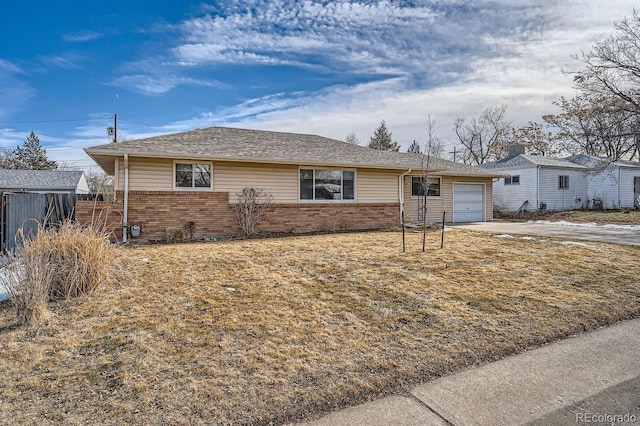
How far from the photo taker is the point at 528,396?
2709mm

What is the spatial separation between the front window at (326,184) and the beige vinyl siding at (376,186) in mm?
339

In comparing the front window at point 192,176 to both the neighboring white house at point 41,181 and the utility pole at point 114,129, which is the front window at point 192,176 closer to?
the neighboring white house at point 41,181

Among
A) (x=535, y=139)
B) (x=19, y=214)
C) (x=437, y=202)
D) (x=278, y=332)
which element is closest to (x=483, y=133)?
(x=535, y=139)

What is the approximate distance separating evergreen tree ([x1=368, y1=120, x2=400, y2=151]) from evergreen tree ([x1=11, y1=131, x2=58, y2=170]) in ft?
121

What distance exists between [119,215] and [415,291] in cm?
893

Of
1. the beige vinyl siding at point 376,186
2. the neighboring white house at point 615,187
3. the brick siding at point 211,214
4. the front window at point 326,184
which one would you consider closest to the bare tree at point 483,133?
the neighboring white house at point 615,187

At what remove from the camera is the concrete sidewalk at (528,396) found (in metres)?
2.44

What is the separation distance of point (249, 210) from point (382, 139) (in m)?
32.3

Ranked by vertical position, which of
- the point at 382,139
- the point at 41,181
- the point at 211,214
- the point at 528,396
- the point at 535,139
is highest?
the point at 382,139

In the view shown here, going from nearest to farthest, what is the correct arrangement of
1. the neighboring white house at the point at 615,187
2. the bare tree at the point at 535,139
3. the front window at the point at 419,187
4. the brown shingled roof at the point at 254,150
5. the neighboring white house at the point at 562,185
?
1. the brown shingled roof at the point at 254,150
2. the front window at the point at 419,187
3. the neighboring white house at the point at 562,185
4. the neighboring white house at the point at 615,187
5. the bare tree at the point at 535,139

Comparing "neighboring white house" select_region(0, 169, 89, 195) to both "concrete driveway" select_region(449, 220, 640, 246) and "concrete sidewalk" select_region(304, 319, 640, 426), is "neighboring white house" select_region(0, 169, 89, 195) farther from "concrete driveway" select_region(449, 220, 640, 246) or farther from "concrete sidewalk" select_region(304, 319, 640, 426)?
"concrete sidewalk" select_region(304, 319, 640, 426)

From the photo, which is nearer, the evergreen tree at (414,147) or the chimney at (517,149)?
the chimney at (517,149)

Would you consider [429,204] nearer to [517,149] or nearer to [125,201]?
[125,201]

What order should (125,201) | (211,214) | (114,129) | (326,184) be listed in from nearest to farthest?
(125,201) → (211,214) → (326,184) → (114,129)
